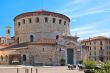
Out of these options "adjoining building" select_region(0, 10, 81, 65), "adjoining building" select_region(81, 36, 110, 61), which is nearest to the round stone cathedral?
"adjoining building" select_region(0, 10, 81, 65)

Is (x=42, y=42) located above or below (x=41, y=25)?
below

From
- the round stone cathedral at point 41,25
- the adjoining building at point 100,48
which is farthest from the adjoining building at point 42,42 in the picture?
the adjoining building at point 100,48

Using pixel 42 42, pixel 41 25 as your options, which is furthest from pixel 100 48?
pixel 42 42

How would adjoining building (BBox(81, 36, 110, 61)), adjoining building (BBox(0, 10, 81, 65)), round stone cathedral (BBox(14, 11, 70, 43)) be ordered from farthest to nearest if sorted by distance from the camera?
adjoining building (BBox(81, 36, 110, 61)) → round stone cathedral (BBox(14, 11, 70, 43)) → adjoining building (BBox(0, 10, 81, 65))

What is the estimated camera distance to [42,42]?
176ft

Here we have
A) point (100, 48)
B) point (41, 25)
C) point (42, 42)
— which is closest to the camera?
point (42, 42)

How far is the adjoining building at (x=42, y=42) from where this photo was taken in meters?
53.5

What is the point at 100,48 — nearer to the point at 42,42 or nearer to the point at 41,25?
the point at 41,25

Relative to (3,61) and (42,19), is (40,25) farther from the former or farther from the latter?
(3,61)

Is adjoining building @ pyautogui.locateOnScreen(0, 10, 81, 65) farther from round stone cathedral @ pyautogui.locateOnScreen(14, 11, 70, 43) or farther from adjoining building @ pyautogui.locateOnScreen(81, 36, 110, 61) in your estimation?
adjoining building @ pyautogui.locateOnScreen(81, 36, 110, 61)

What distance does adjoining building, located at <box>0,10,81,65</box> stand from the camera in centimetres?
5350

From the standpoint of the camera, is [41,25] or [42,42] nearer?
[42,42]

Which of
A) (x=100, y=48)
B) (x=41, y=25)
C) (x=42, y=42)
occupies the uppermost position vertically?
(x=41, y=25)

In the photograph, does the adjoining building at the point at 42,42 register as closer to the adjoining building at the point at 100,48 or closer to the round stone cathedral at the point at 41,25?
the round stone cathedral at the point at 41,25
